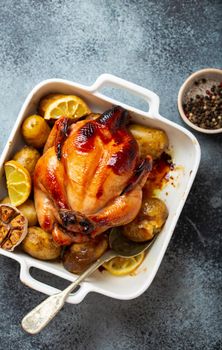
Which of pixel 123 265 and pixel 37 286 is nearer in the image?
pixel 37 286

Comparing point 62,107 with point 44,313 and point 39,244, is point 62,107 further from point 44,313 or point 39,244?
point 44,313

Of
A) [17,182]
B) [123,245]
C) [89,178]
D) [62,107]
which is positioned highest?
[62,107]

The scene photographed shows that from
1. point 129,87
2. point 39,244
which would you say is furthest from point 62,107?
point 39,244

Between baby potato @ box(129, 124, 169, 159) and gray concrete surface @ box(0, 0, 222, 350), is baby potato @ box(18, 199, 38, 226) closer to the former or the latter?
gray concrete surface @ box(0, 0, 222, 350)

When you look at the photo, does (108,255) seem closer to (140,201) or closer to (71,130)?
(140,201)

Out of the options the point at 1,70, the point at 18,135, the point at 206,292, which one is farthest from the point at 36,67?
the point at 206,292

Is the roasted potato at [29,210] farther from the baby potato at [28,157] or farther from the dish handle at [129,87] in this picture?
the dish handle at [129,87]

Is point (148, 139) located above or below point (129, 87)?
below

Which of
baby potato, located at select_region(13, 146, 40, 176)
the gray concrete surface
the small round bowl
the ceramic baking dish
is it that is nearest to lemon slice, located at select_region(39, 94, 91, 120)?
the ceramic baking dish

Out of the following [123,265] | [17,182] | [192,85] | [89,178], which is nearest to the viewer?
[89,178]
